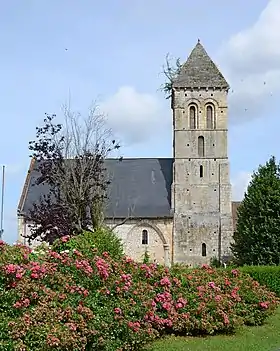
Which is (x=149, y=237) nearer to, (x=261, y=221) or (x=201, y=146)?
(x=201, y=146)

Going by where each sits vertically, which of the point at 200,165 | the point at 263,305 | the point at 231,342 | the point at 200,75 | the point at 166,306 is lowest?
the point at 231,342

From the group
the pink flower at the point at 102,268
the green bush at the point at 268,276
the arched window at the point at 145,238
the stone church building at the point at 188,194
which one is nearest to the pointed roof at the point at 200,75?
the stone church building at the point at 188,194

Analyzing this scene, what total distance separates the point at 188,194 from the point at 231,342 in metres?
34.5

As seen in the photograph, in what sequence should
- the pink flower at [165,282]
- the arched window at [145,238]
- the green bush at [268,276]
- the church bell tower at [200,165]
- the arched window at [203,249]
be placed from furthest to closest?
the arched window at [145,238]
the church bell tower at [200,165]
the arched window at [203,249]
the green bush at [268,276]
the pink flower at [165,282]

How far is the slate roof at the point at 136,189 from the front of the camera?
4756cm

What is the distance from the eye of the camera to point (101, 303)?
33.9 ft

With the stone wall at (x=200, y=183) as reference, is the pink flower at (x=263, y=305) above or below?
below

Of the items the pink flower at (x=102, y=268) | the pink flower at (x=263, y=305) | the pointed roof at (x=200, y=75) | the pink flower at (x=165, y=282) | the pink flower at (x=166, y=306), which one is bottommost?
the pink flower at (x=263, y=305)

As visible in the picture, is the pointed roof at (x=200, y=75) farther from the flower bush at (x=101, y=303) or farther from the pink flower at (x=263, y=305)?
the flower bush at (x=101, y=303)

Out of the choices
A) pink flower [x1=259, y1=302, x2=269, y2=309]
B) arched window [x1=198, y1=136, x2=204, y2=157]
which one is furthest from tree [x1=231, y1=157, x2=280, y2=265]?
pink flower [x1=259, y1=302, x2=269, y2=309]

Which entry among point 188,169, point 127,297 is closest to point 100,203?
point 188,169

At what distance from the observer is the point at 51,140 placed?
33.7 m

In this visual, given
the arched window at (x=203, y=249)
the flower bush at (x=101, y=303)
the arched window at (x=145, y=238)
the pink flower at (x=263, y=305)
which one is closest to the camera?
the flower bush at (x=101, y=303)

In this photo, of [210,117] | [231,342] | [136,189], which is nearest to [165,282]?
[231,342]
